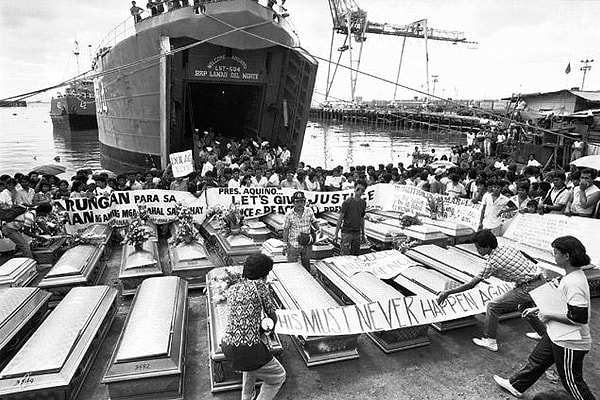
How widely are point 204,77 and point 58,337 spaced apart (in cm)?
1331

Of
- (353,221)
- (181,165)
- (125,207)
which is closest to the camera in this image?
(353,221)

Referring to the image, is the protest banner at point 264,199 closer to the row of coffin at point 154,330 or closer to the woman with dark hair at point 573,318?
the row of coffin at point 154,330

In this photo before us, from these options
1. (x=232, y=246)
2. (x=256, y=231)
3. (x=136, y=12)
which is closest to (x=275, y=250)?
(x=232, y=246)

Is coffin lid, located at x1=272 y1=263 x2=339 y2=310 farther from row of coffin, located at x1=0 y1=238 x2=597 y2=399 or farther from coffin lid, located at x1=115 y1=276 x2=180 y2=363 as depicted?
coffin lid, located at x1=115 y1=276 x2=180 y2=363

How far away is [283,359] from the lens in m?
4.85

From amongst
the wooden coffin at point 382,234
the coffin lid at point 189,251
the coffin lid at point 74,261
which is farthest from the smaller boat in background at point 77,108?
the wooden coffin at point 382,234

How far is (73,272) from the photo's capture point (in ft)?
21.0

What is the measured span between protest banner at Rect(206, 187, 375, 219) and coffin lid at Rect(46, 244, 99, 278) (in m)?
2.95

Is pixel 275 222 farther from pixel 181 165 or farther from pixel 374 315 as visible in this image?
pixel 374 315

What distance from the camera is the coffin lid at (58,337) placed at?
157 inches

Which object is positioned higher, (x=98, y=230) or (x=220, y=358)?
(x=220, y=358)

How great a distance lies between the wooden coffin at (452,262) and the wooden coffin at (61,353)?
5073mm

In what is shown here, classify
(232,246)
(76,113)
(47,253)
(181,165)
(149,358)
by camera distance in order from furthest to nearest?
(76,113)
(181,165)
(47,253)
(232,246)
(149,358)

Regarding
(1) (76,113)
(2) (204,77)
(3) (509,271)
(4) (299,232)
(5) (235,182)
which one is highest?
(2) (204,77)
